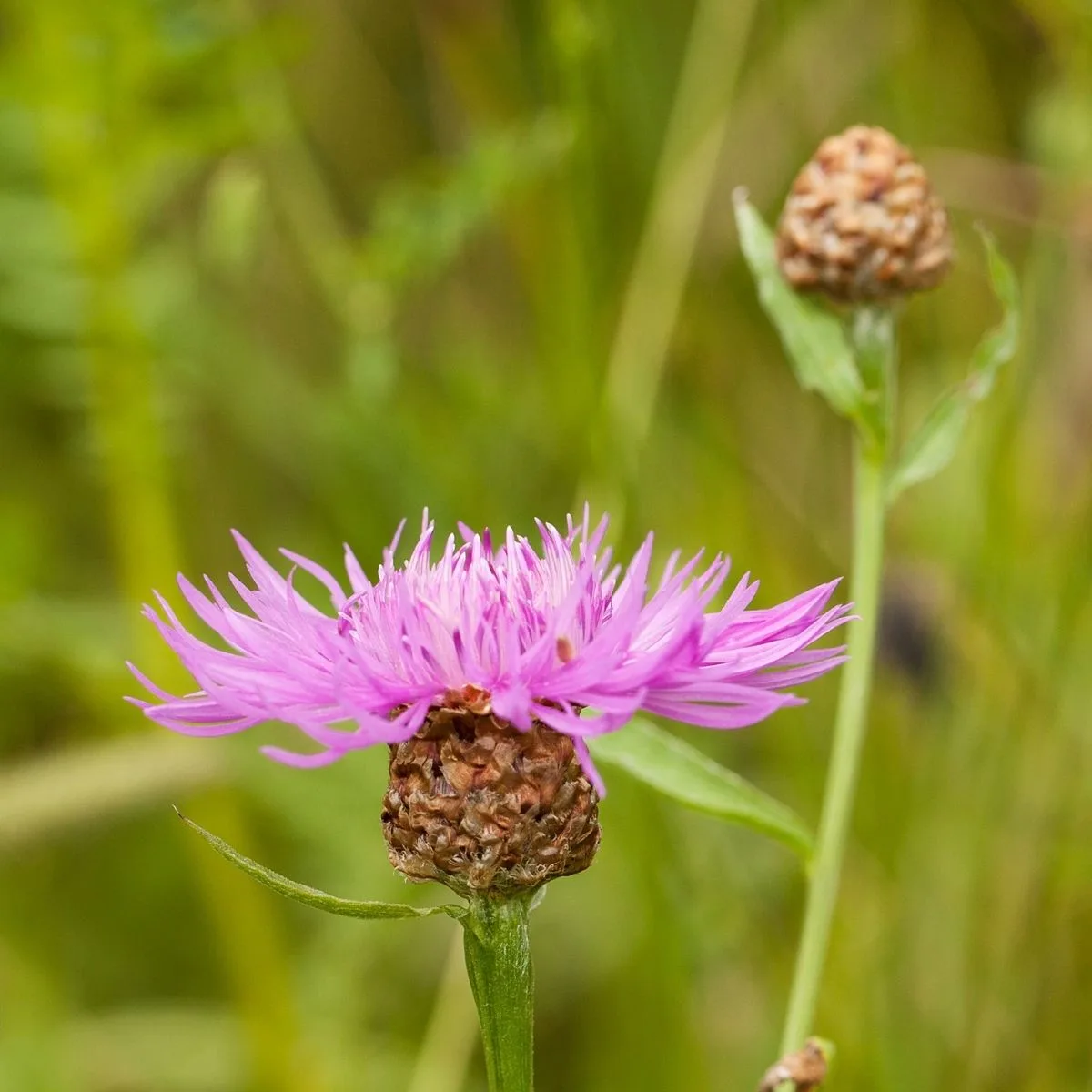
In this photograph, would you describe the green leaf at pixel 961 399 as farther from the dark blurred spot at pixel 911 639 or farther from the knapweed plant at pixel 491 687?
the dark blurred spot at pixel 911 639

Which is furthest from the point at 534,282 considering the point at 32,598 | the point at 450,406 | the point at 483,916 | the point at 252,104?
the point at 483,916

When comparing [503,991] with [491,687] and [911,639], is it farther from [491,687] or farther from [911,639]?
[911,639]

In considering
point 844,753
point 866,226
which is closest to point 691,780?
point 844,753

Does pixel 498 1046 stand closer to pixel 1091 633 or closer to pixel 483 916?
pixel 483 916

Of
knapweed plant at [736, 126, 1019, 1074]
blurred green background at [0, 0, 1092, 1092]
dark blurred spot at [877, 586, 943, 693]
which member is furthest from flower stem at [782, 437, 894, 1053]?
dark blurred spot at [877, 586, 943, 693]

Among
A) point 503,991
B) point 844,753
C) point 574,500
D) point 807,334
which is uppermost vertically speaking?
point 807,334

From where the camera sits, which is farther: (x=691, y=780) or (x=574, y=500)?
(x=574, y=500)
